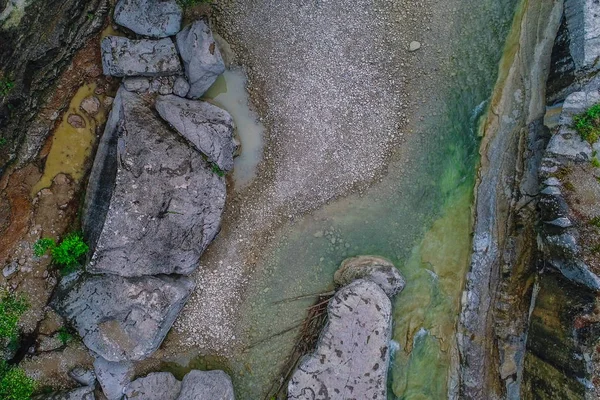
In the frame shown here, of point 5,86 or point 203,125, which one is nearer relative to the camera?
point 5,86

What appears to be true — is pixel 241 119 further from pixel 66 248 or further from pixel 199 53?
pixel 66 248

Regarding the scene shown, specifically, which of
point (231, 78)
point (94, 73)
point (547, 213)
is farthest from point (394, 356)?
point (94, 73)

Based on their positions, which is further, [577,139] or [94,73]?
[94,73]

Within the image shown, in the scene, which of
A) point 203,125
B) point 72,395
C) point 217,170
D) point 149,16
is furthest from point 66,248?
point 149,16

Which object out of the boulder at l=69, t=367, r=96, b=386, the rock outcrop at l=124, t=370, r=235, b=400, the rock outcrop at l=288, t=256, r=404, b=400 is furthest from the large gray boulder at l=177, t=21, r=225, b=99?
the boulder at l=69, t=367, r=96, b=386

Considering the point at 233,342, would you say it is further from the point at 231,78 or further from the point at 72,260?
the point at 231,78

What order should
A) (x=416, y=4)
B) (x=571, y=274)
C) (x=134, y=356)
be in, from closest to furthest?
1. (x=571, y=274)
2. (x=134, y=356)
3. (x=416, y=4)
